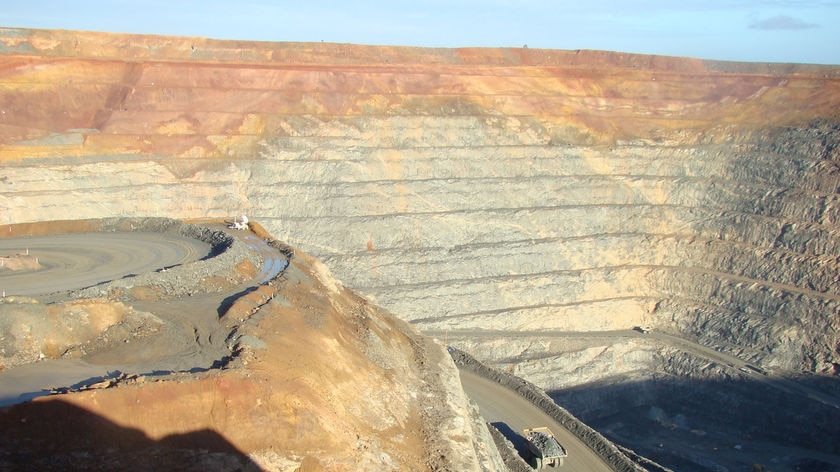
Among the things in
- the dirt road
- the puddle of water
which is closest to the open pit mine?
the dirt road

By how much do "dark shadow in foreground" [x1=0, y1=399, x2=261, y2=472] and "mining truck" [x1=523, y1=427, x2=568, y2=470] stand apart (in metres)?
14.3

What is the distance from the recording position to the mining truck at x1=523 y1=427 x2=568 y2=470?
83.5 ft

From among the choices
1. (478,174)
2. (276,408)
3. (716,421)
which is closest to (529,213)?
(478,174)

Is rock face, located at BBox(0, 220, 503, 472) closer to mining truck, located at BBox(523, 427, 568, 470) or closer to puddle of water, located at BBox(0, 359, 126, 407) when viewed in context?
puddle of water, located at BBox(0, 359, 126, 407)

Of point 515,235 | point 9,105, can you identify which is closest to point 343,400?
point 515,235

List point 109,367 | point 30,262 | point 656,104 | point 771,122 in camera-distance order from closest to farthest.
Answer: point 109,367 < point 30,262 < point 771,122 < point 656,104

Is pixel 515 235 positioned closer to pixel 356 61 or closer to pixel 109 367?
pixel 356 61

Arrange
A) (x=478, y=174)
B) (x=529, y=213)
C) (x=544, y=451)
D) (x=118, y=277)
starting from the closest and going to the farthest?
(x=118, y=277), (x=544, y=451), (x=529, y=213), (x=478, y=174)

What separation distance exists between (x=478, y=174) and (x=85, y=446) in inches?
1598

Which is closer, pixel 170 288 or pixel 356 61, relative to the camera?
pixel 170 288

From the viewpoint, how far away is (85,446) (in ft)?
41.3

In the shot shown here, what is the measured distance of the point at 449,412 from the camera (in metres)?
20.3

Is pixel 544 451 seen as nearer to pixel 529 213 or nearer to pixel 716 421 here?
pixel 716 421

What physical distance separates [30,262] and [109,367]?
28.9 ft
